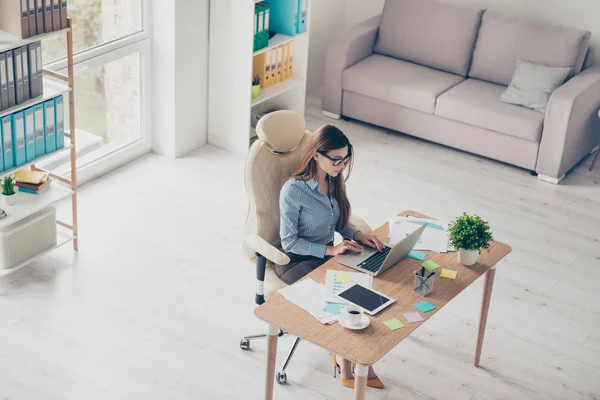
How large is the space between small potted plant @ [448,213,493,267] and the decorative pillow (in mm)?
2652

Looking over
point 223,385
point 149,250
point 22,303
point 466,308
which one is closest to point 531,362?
point 466,308

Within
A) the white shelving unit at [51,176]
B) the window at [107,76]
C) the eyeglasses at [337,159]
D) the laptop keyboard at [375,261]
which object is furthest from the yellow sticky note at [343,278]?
the window at [107,76]

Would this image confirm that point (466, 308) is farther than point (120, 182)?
Answer: No

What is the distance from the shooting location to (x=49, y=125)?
464 cm

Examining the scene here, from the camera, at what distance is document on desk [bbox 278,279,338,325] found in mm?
3420

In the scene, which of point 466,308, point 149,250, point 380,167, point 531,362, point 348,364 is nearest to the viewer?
point 348,364

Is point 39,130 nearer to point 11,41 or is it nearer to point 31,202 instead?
point 31,202

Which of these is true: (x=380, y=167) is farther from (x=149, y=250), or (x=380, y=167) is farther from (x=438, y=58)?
(x=149, y=250)

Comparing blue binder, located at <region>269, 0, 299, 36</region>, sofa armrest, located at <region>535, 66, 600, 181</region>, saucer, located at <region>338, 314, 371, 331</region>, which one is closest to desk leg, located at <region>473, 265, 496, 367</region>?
saucer, located at <region>338, 314, 371, 331</region>

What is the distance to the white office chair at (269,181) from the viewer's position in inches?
157

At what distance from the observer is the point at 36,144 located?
181 inches

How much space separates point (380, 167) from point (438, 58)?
1.16 metres

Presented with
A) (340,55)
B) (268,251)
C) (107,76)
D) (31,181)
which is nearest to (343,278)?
(268,251)

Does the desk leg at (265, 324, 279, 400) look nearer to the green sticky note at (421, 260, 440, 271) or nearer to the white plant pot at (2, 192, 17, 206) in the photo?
the green sticky note at (421, 260, 440, 271)
